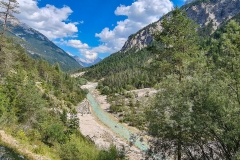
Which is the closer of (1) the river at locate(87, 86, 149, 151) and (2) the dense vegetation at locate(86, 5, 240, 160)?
(2) the dense vegetation at locate(86, 5, 240, 160)

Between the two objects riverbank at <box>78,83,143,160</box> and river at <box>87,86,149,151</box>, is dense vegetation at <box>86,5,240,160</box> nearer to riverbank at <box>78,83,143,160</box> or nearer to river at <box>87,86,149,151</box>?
riverbank at <box>78,83,143,160</box>

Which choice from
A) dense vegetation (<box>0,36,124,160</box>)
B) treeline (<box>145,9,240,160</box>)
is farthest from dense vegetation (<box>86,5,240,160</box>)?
dense vegetation (<box>0,36,124,160</box>)

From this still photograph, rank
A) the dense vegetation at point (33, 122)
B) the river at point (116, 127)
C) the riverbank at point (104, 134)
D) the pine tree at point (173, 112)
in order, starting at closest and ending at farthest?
the pine tree at point (173, 112) → the dense vegetation at point (33, 122) → the riverbank at point (104, 134) → the river at point (116, 127)

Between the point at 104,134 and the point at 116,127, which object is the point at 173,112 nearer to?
the point at 104,134

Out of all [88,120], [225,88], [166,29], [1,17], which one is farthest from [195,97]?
[88,120]

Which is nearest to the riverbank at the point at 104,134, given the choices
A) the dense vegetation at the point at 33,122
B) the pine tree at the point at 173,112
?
the dense vegetation at the point at 33,122

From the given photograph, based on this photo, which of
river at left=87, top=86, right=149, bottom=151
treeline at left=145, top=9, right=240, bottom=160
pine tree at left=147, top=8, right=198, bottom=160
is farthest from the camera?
river at left=87, top=86, right=149, bottom=151

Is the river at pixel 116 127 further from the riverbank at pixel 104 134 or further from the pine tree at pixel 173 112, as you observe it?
the pine tree at pixel 173 112

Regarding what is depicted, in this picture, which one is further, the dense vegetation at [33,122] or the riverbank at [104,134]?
the riverbank at [104,134]

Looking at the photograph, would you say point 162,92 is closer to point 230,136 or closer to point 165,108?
point 165,108

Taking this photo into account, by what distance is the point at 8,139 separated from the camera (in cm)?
1330

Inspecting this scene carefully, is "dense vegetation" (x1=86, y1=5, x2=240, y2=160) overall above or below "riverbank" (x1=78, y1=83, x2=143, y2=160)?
above

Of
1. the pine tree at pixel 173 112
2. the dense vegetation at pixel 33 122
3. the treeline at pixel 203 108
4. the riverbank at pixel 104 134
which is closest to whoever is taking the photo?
the treeline at pixel 203 108

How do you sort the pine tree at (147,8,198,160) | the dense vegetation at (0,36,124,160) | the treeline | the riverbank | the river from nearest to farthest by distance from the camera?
the treeline
the pine tree at (147,8,198,160)
the dense vegetation at (0,36,124,160)
the riverbank
the river
